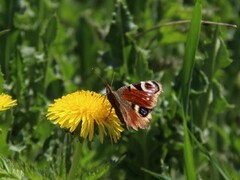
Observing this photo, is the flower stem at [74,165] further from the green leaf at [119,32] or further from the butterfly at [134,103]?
the green leaf at [119,32]

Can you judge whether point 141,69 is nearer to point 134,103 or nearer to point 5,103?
point 134,103

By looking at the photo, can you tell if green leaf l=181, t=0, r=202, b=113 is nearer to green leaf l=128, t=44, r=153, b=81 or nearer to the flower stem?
green leaf l=128, t=44, r=153, b=81

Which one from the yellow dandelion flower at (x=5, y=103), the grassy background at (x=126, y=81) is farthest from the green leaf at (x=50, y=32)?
the yellow dandelion flower at (x=5, y=103)

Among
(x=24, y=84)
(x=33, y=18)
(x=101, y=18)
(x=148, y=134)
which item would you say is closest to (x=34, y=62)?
(x=24, y=84)

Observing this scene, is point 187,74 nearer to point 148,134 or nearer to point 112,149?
point 148,134

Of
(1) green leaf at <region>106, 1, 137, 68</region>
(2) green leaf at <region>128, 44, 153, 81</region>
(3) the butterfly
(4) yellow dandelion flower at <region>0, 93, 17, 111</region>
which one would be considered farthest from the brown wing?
(1) green leaf at <region>106, 1, 137, 68</region>

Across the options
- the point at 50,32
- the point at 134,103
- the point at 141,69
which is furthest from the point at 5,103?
the point at 50,32
